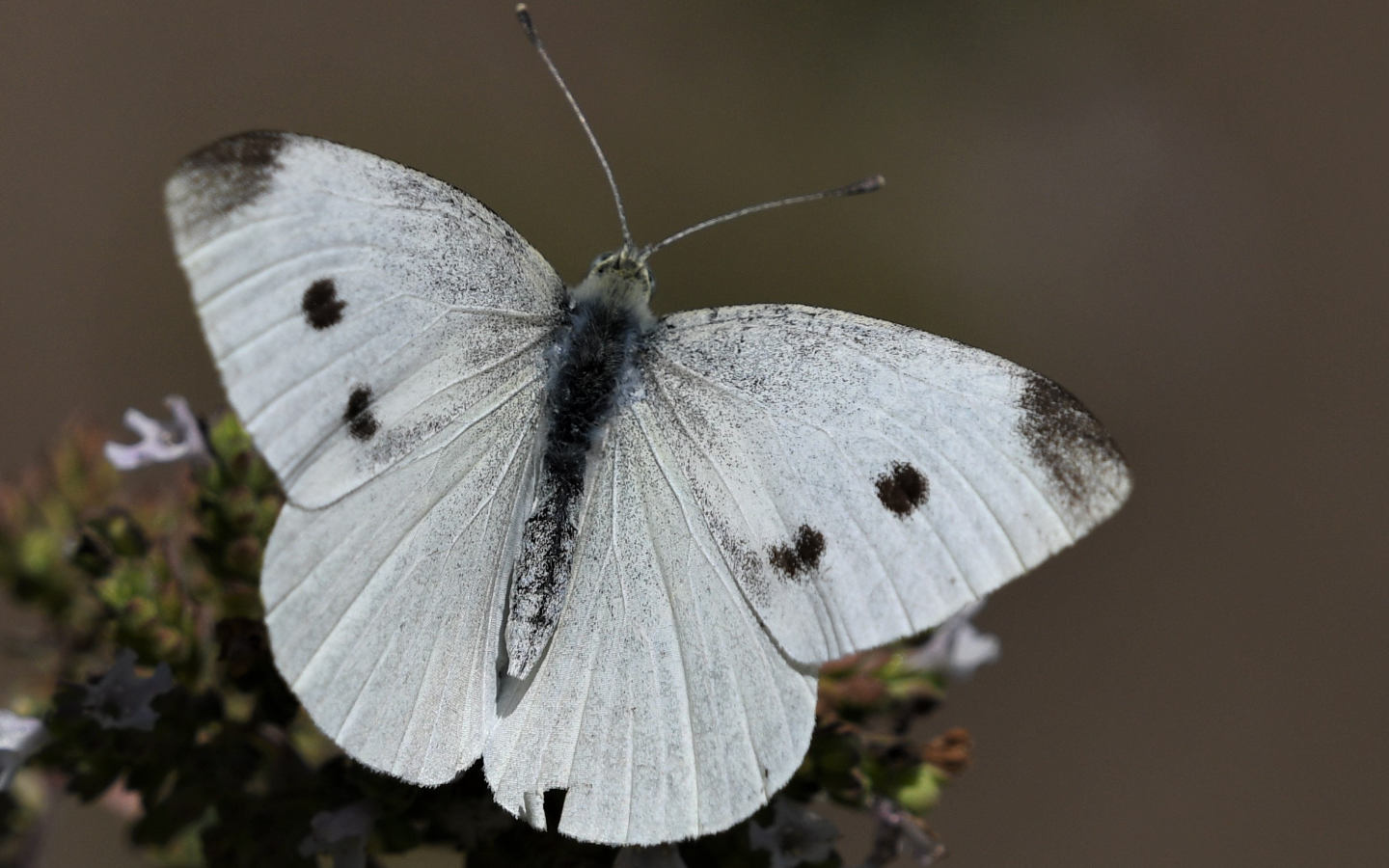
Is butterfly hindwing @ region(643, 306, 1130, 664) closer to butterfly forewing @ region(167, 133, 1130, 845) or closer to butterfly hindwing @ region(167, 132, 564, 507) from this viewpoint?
butterfly forewing @ region(167, 133, 1130, 845)

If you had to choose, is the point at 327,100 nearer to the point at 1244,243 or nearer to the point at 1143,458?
the point at 1143,458

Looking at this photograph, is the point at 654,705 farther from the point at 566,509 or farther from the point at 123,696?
the point at 123,696

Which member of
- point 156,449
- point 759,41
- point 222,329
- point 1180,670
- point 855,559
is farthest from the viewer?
point 759,41

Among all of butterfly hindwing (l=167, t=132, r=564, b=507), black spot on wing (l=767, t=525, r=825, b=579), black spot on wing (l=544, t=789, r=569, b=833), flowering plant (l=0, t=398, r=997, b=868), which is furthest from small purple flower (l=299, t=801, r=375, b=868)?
black spot on wing (l=767, t=525, r=825, b=579)

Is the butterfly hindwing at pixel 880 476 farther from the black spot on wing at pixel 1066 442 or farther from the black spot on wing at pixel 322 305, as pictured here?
the black spot on wing at pixel 322 305

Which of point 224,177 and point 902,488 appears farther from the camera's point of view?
point 902,488

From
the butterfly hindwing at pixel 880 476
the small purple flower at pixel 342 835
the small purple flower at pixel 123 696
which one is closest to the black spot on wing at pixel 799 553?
the butterfly hindwing at pixel 880 476

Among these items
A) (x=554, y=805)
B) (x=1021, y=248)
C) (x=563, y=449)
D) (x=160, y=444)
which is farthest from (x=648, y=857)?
(x=1021, y=248)

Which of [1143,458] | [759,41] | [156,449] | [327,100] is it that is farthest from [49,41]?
[1143,458]
